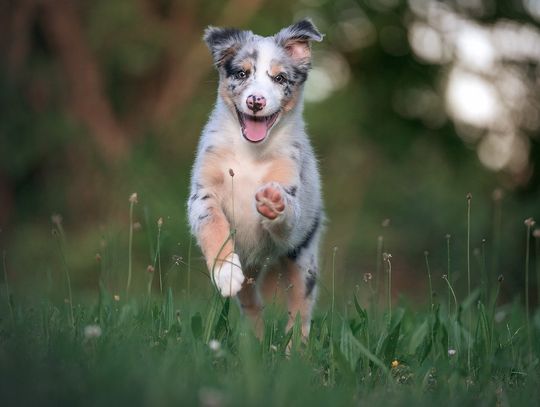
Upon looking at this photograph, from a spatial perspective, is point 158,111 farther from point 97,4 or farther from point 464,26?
point 464,26

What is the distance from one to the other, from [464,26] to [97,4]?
6.97 metres

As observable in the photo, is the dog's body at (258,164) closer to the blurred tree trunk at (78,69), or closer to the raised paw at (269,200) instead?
the raised paw at (269,200)

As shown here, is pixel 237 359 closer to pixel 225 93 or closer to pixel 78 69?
pixel 225 93

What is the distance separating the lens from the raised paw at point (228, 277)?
4316 mm

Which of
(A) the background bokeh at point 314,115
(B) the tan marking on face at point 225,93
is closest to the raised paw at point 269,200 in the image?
(B) the tan marking on face at point 225,93

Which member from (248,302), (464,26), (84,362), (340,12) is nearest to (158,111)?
(340,12)

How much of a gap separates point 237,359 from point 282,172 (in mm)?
1687

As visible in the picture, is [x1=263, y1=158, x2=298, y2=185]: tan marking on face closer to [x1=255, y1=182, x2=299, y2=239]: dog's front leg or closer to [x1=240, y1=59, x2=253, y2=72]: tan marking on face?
[x1=255, y1=182, x2=299, y2=239]: dog's front leg

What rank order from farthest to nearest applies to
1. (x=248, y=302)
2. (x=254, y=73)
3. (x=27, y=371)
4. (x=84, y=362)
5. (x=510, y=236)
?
(x=510, y=236)
(x=248, y=302)
(x=254, y=73)
(x=84, y=362)
(x=27, y=371)

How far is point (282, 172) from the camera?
16.7ft

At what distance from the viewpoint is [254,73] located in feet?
16.8

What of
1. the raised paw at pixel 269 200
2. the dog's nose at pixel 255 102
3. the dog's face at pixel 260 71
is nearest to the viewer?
the raised paw at pixel 269 200

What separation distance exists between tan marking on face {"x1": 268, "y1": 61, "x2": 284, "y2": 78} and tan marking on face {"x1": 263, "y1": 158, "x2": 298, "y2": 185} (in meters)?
0.52

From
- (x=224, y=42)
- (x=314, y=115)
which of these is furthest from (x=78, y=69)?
(x=224, y=42)
